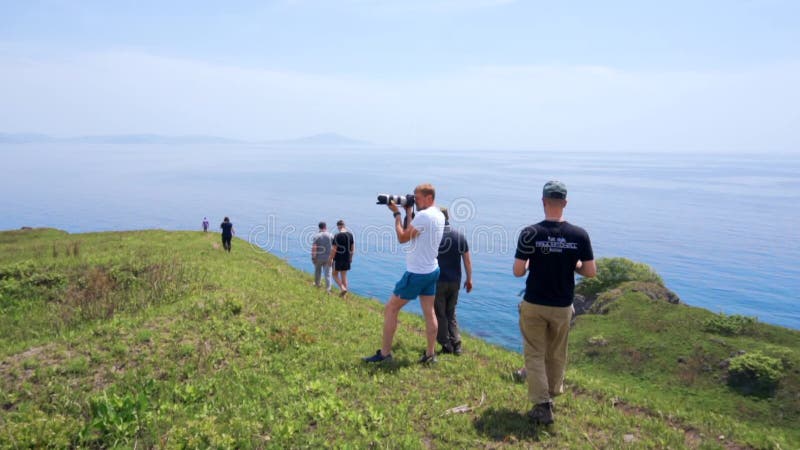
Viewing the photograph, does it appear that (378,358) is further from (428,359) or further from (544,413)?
(544,413)

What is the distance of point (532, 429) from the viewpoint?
676 centimetres

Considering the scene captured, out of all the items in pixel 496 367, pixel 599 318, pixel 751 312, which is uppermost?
pixel 496 367

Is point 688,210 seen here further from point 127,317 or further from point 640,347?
point 127,317

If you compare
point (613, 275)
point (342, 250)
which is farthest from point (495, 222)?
point (342, 250)

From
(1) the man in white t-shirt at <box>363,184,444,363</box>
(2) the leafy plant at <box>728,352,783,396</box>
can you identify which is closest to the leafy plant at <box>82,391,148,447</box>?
(1) the man in white t-shirt at <box>363,184,444,363</box>

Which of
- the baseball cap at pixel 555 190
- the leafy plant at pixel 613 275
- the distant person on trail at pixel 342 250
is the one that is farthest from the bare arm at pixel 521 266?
the leafy plant at pixel 613 275

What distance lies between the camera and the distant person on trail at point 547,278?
636cm

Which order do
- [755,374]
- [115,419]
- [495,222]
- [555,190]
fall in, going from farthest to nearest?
[495,222], [755,374], [115,419], [555,190]

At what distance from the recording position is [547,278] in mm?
6496

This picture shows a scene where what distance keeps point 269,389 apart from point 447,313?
12.7 ft

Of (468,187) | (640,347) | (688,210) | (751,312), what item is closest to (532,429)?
(640,347)

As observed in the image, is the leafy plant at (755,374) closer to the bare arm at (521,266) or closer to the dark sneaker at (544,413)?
the dark sneaker at (544,413)

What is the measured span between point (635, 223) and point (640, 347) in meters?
83.2

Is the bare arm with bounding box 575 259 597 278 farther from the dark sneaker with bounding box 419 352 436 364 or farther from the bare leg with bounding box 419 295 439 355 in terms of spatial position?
the dark sneaker with bounding box 419 352 436 364
